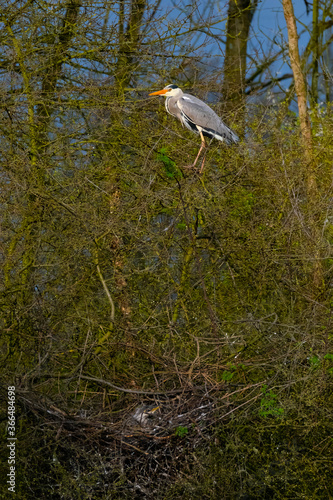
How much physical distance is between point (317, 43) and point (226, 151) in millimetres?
6736

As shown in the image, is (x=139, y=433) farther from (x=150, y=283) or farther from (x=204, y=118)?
(x=204, y=118)

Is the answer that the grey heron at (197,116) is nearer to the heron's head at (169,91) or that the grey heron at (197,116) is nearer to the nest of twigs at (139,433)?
the heron's head at (169,91)

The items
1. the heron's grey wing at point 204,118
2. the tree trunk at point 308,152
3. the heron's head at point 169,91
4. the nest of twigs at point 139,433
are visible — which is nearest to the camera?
the nest of twigs at point 139,433

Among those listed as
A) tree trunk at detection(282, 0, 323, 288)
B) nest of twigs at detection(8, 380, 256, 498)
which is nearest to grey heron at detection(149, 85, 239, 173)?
tree trunk at detection(282, 0, 323, 288)

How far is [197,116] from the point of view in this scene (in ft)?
20.8

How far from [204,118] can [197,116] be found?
0.30ft

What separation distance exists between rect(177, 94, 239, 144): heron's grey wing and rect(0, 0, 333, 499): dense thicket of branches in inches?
6.8

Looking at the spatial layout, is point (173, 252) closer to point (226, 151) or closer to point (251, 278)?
point (251, 278)

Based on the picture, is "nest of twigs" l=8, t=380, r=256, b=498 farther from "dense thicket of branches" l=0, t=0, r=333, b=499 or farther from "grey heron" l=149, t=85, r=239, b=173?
"grey heron" l=149, t=85, r=239, b=173

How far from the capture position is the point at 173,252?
634 cm

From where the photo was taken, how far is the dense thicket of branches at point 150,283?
14.1 feet

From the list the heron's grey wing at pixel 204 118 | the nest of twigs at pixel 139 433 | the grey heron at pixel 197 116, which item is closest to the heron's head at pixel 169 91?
the grey heron at pixel 197 116

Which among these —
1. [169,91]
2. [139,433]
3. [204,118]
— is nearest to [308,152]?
[204,118]

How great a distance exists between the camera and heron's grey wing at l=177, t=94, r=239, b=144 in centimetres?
626
